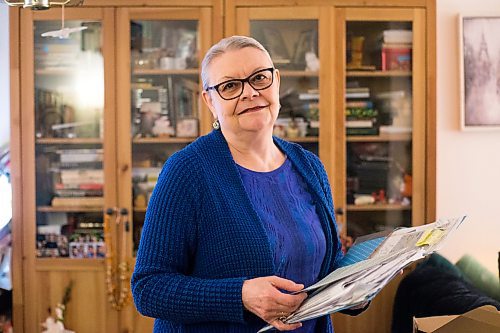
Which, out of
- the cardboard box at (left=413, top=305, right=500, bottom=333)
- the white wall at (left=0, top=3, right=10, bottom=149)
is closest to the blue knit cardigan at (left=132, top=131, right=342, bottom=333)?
the cardboard box at (left=413, top=305, right=500, bottom=333)

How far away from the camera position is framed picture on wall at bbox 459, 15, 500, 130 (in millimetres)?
3754

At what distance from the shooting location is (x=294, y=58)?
3.50 metres

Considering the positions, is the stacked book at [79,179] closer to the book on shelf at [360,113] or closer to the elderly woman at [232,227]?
the book on shelf at [360,113]

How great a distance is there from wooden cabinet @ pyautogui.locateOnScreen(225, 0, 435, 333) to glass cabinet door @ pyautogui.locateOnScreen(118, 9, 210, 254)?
0.24 metres

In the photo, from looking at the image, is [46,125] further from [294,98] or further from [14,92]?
[294,98]

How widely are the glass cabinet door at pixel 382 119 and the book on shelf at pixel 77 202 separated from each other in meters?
1.11

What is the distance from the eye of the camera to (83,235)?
3.49 meters

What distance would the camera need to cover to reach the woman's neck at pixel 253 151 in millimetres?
1654

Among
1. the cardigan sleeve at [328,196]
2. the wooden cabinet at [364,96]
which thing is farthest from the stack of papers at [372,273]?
the wooden cabinet at [364,96]

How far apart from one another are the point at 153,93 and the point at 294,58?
0.67 metres

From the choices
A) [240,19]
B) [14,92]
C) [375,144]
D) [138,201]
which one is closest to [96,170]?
[138,201]

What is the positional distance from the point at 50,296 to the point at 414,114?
1.84 metres

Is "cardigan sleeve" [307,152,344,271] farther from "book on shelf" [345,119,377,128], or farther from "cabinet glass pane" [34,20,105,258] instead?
"cabinet glass pane" [34,20,105,258]

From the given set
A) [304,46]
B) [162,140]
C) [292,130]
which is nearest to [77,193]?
[162,140]
